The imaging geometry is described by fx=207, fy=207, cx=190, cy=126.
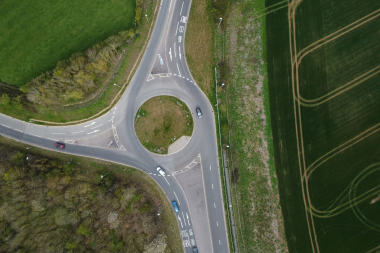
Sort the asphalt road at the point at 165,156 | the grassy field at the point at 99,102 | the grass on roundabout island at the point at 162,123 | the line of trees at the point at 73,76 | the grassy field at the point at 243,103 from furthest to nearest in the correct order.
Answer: the grassy field at the point at 99,102 < the grass on roundabout island at the point at 162,123 < the asphalt road at the point at 165,156 < the grassy field at the point at 243,103 < the line of trees at the point at 73,76

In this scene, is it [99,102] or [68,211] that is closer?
[68,211]

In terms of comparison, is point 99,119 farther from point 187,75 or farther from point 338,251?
point 338,251

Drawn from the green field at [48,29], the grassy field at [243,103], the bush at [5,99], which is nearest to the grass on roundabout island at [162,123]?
the grassy field at [243,103]

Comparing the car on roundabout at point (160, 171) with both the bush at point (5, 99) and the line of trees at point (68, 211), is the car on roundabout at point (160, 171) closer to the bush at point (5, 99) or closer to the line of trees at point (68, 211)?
the line of trees at point (68, 211)

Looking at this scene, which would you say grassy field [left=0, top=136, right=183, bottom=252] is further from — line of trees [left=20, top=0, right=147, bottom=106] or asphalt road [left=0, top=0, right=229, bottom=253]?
line of trees [left=20, top=0, right=147, bottom=106]

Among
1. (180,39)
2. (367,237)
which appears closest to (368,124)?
(367,237)

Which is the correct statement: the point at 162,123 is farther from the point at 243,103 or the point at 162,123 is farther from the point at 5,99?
the point at 5,99

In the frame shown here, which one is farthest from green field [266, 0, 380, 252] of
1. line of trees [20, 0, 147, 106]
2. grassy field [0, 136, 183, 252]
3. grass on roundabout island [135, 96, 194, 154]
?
line of trees [20, 0, 147, 106]

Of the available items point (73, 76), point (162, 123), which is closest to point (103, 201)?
point (162, 123)
